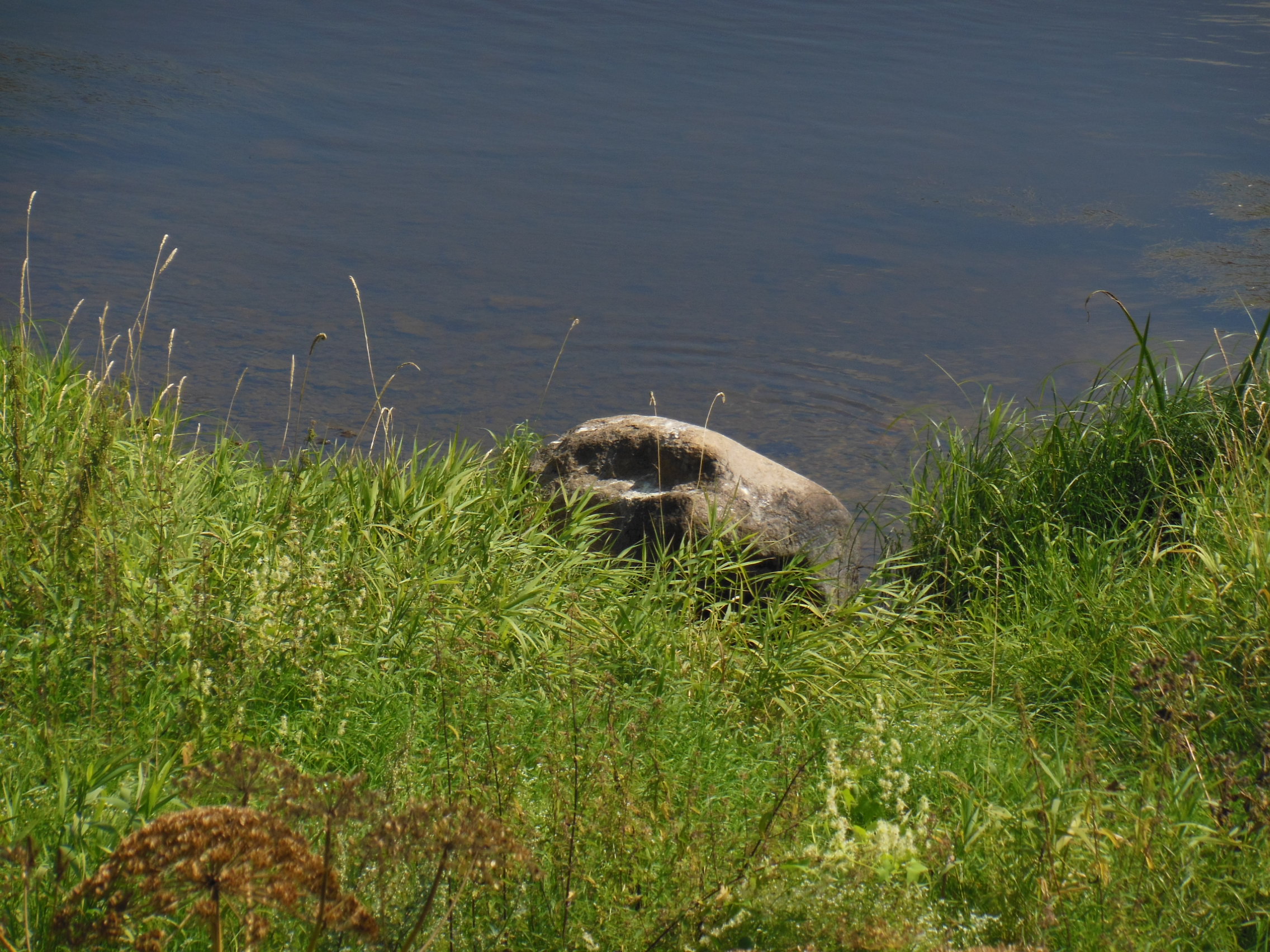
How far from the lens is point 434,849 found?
1859 mm

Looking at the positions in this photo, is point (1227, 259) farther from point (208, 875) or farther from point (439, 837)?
point (208, 875)

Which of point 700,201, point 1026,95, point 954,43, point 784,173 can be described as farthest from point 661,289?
point 954,43

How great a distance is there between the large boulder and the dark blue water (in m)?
1.27

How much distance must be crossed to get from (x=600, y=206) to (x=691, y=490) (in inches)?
233

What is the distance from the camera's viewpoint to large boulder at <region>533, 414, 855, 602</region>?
15.8 ft

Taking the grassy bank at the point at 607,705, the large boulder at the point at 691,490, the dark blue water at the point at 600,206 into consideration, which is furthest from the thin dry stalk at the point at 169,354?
the large boulder at the point at 691,490

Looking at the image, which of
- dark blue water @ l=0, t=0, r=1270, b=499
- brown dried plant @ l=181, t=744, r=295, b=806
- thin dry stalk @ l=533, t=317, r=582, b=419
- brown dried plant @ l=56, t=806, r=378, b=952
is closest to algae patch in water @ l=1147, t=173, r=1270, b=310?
dark blue water @ l=0, t=0, r=1270, b=499

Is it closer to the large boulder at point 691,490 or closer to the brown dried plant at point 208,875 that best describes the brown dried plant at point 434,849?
the brown dried plant at point 208,875

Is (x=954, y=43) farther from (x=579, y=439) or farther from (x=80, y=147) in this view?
(x=579, y=439)

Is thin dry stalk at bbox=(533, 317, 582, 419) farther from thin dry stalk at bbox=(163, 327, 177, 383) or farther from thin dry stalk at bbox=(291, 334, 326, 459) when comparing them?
thin dry stalk at bbox=(163, 327, 177, 383)

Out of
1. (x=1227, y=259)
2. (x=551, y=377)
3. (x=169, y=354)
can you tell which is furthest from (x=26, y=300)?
(x=1227, y=259)

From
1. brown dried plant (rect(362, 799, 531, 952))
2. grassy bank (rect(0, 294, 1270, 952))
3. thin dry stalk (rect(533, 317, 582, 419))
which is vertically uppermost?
brown dried plant (rect(362, 799, 531, 952))

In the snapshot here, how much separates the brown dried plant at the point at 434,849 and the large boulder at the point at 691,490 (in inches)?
100

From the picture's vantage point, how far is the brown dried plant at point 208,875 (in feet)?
5.53
